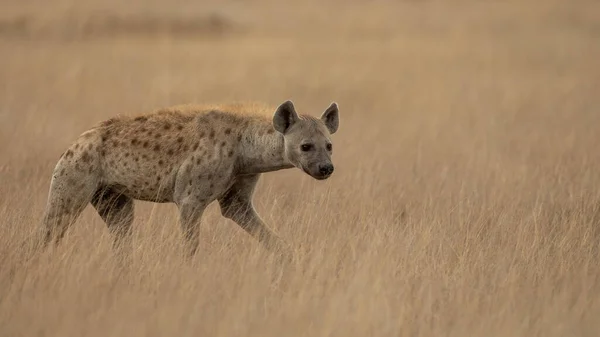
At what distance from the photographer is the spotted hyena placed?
601cm

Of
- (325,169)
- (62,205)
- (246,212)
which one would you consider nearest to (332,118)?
(325,169)

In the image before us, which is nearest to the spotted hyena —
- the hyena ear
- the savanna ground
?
the hyena ear

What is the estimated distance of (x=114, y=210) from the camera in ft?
21.0

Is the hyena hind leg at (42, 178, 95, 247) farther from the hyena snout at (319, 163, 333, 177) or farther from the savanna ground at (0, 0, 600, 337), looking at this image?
the hyena snout at (319, 163, 333, 177)

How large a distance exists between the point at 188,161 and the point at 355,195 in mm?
2176

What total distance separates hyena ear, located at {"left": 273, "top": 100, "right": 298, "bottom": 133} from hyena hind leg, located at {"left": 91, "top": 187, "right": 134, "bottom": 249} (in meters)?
1.06

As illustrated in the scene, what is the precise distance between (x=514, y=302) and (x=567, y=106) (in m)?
8.07

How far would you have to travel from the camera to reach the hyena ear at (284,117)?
6.00 meters

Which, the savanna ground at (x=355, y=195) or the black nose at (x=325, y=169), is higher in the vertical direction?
the black nose at (x=325, y=169)

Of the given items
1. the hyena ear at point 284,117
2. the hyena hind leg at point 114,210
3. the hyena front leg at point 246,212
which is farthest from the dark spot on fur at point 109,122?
the hyena ear at point 284,117

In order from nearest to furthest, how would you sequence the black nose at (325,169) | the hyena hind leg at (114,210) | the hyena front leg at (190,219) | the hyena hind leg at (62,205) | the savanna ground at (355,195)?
1. the savanna ground at (355,195)
2. the black nose at (325,169)
3. the hyena front leg at (190,219)
4. the hyena hind leg at (62,205)
5. the hyena hind leg at (114,210)

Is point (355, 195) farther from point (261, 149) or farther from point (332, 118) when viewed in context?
point (261, 149)

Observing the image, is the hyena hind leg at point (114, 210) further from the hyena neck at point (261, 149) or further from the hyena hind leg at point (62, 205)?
the hyena neck at point (261, 149)

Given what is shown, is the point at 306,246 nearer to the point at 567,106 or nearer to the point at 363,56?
the point at 567,106
